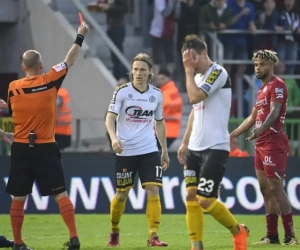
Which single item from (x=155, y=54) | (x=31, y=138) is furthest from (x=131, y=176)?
(x=155, y=54)

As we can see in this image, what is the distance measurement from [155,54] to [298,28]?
342cm

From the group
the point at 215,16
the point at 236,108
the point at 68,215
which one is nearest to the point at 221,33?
the point at 215,16

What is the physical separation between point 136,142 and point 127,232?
2620 millimetres

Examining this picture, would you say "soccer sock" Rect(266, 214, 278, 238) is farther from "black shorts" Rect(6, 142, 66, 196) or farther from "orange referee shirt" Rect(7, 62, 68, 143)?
"orange referee shirt" Rect(7, 62, 68, 143)

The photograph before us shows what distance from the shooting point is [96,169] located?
17297 mm

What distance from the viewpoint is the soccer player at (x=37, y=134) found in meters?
10.7

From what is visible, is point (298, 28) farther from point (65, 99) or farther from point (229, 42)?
point (65, 99)

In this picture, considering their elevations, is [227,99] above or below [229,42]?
below

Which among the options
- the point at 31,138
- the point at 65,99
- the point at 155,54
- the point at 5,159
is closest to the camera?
the point at 31,138

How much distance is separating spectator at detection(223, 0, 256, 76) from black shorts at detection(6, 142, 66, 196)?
10885mm

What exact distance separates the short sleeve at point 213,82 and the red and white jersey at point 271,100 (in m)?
1.84

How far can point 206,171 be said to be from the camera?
395 inches

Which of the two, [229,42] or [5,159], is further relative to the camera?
[229,42]

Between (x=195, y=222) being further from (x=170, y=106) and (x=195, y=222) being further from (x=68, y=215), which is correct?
(x=170, y=106)
